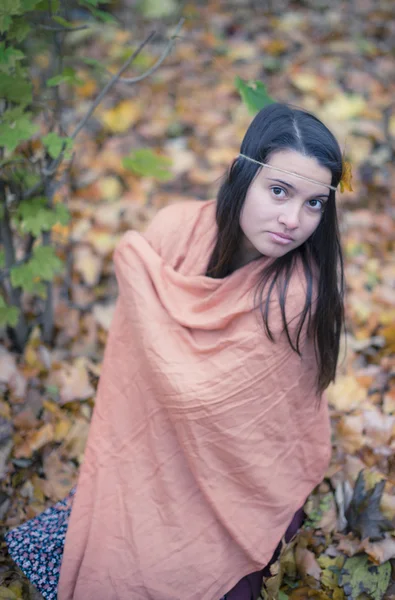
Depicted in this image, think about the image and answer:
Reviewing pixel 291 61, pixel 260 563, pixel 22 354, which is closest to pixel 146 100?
pixel 291 61

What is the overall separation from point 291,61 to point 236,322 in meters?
3.10

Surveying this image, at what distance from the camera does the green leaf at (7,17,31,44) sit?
1.69 meters

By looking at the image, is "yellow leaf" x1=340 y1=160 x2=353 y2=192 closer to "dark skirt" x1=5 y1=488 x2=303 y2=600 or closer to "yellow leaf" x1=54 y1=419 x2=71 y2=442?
"dark skirt" x1=5 y1=488 x2=303 y2=600

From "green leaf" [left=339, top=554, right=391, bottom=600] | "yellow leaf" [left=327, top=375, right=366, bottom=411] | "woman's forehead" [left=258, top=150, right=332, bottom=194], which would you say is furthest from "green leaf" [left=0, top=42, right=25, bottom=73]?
"green leaf" [left=339, top=554, right=391, bottom=600]

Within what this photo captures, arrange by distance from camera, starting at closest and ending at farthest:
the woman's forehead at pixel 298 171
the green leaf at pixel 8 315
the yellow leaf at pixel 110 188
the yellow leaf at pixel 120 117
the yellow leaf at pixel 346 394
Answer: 1. the woman's forehead at pixel 298 171
2. the green leaf at pixel 8 315
3. the yellow leaf at pixel 346 394
4. the yellow leaf at pixel 110 188
5. the yellow leaf at pixel 120 117

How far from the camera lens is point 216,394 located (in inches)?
62.7

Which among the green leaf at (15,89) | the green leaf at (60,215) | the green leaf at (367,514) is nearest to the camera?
the green leaf at (15,89)

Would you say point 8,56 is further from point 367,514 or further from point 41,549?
point 367,514

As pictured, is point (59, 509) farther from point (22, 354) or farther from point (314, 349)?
point (314, 349)

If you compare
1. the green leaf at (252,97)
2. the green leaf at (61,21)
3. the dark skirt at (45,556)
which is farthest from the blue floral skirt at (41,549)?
the green leaf at (61,21)

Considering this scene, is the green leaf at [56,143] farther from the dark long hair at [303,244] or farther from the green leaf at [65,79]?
the dark long hair at [303,244]

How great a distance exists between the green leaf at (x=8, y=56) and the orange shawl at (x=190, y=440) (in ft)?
2.04

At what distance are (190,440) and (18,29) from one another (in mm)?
1340

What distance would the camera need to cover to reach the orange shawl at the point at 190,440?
63.4 inches
